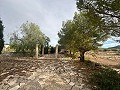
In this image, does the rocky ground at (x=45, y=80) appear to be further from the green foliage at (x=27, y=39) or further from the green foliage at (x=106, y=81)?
the green foliage at (x=27, y=39)

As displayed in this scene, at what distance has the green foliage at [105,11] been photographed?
25.5 feet

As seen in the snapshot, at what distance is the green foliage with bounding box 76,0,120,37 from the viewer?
7773mm

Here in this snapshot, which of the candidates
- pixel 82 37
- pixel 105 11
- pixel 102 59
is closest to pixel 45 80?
pixel 105 11

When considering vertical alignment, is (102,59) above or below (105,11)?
below

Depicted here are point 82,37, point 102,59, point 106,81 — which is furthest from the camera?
point 102,59

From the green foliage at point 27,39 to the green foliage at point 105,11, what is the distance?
1473 centimetres

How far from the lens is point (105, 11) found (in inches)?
318

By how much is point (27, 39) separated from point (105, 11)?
15852 millimetres

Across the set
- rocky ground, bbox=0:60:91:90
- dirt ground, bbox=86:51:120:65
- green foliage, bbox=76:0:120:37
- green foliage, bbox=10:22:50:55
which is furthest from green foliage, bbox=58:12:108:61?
green foliage, bbox=10:22:50:55

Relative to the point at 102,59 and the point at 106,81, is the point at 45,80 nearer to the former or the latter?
the point at 106,81

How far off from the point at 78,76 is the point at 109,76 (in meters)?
1.41

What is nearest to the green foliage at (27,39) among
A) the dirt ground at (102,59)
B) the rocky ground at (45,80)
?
the dirt ground at (102,59)

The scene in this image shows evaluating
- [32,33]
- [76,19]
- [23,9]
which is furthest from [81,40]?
[32,33]

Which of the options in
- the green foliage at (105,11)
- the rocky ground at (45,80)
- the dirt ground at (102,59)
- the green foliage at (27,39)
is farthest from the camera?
the green foliage at (27,39)
